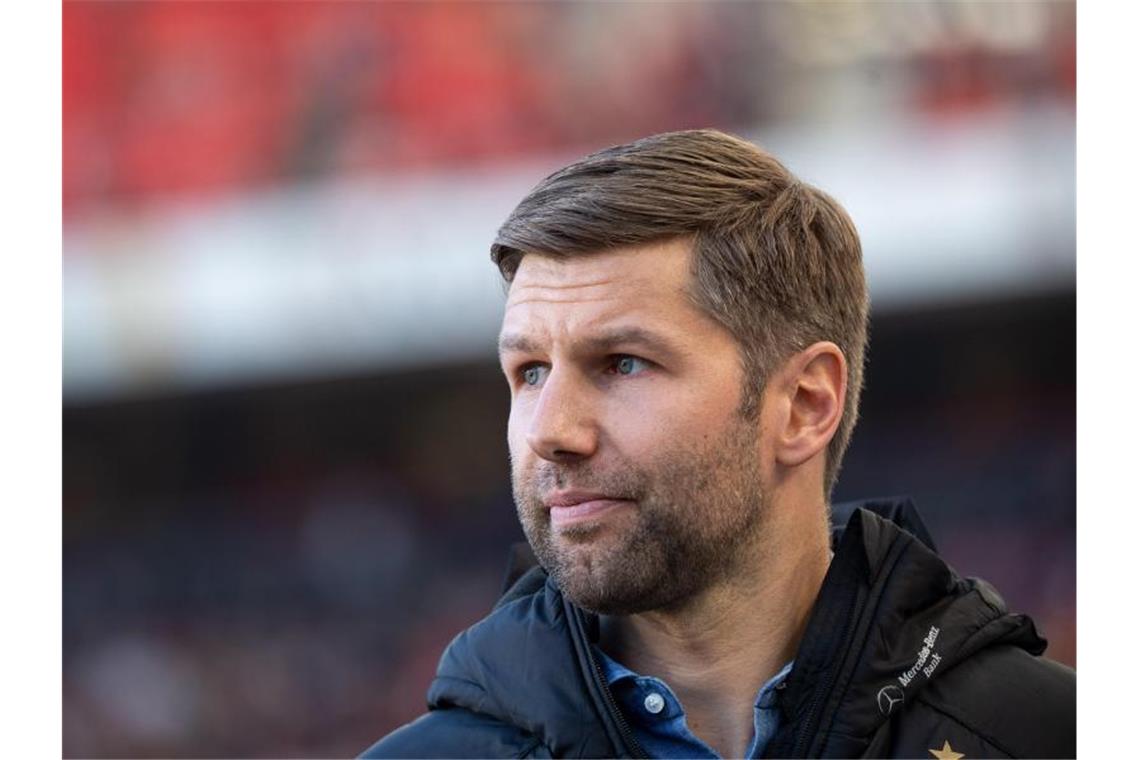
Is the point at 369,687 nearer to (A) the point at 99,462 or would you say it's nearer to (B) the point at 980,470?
(A) the point at 99,462

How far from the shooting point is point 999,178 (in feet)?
19.9

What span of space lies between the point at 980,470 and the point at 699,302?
18.9ft

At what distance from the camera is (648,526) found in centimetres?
143

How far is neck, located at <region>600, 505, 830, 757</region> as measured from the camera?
1.52 metres

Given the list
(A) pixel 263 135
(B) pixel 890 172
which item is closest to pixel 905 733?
(B) pixel 890 172

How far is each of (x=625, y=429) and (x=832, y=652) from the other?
0.31 m

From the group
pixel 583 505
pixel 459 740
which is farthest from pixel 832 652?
pixel 459 740

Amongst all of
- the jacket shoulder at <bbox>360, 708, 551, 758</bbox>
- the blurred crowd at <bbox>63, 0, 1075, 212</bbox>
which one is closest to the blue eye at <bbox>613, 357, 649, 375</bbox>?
the jacket shoulder at <bbox>360, 708, 551, 758</bbox>

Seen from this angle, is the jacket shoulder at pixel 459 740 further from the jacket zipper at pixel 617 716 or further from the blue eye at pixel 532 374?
the blue eye at pixel 532 374

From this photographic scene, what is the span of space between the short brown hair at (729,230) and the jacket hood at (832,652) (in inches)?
7.9

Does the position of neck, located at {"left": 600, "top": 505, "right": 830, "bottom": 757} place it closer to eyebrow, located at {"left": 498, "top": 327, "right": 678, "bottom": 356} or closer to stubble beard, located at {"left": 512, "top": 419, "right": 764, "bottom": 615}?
stubble beard, located at {"left": 512, "top": 419, "right": 764, "bottom": 615}

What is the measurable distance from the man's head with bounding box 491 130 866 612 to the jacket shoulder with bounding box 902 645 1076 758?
252 mm

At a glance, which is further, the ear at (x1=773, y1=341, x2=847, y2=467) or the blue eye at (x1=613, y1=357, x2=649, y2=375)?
the ear at (x1=773, y1=341, x2=847, y2=467)

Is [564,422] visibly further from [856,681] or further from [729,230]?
[856,681]
